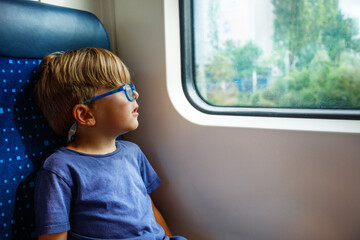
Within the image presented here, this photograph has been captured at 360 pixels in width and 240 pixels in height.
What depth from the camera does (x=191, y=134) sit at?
56.7 inches

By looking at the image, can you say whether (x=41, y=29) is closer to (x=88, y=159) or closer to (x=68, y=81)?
(x=68, y=81)

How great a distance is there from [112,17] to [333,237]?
1.46 m

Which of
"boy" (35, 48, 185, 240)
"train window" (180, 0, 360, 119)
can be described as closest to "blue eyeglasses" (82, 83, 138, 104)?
"boy" (35, 48, 185, 240)

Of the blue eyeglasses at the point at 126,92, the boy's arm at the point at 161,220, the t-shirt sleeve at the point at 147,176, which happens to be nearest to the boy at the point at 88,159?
the blue eyeglasses at the point at 126,92

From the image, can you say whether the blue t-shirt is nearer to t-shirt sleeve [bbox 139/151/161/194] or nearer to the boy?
the boy

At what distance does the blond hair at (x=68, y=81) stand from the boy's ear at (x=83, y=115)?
2 centimetres

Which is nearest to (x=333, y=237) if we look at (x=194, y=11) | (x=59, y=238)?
(x=59, y=238)

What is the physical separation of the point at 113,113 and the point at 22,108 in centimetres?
32

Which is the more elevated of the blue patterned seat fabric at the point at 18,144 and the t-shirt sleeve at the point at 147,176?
the blue patterned seat fabric at the point at 18,144

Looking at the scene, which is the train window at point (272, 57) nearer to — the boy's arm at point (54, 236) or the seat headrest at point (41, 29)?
the seat headrest at point (41, 29)

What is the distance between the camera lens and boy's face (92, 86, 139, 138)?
3.75ft

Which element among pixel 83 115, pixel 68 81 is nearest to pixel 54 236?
pixel 83 115

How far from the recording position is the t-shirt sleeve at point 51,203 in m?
0.97

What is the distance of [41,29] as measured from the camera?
112 cm
